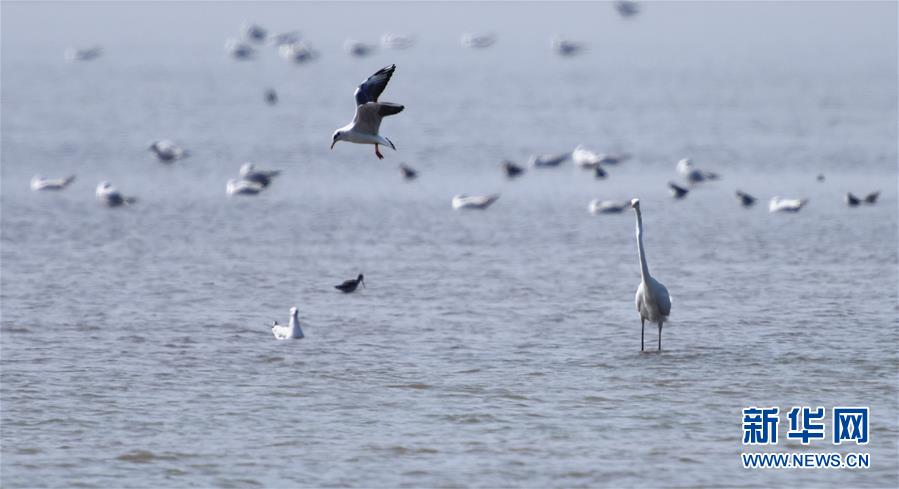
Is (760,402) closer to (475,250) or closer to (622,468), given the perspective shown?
(622,468)

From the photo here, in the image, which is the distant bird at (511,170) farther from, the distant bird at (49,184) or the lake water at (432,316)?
the distant bird at (49,184)

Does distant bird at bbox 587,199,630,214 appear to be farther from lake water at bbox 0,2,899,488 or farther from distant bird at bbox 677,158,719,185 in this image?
distant bird at bbox 677,158,719,185

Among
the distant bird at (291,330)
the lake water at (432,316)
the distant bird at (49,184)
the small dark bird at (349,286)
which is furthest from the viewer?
the distant bird at (49,184)

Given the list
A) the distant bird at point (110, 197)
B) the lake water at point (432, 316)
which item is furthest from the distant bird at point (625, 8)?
the distant bird at point (110, 197)

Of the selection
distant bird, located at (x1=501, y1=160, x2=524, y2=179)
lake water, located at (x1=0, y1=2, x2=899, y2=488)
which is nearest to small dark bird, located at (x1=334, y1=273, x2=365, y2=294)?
lake water, located at (x1=0, y1=2, x2=899, y2=488)

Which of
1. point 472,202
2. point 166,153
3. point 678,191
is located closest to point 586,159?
point 678,191

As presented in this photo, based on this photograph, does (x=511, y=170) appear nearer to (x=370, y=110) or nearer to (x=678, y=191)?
(x=678, y=191)

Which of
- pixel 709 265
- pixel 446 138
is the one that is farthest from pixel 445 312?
pixel 446 138

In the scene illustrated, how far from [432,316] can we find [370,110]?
5.09 m

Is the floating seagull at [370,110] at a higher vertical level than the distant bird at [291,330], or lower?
higher

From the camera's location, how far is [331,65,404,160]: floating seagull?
14453 millimetres

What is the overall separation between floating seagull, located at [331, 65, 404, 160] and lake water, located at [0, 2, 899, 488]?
241cm

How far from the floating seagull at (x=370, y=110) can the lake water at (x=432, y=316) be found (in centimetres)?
241

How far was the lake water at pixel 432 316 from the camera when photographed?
13.2 meters
